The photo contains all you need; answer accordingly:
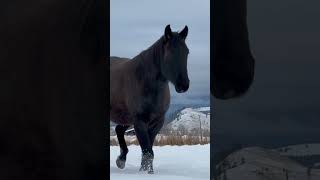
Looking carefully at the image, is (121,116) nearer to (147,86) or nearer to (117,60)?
(147,86)

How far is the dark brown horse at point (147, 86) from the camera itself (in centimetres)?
237

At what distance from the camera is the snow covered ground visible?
7.26 feet

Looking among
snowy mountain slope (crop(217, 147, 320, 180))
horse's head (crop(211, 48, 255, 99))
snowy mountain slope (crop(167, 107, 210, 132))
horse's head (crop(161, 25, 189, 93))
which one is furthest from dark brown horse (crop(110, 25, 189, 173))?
snowy mountain slope (crop(217, 147, 320, 180))

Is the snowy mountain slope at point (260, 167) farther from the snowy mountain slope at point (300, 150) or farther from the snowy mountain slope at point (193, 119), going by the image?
the snowy mountain slope at point (193, 119)

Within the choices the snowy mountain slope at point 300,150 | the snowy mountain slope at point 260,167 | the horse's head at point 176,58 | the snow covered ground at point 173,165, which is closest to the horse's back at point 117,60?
the horse's head at point 176,58

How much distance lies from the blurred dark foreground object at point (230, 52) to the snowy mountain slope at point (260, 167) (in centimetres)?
26

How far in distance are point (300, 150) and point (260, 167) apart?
178 mm

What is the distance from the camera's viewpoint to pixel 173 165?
89.9 inches

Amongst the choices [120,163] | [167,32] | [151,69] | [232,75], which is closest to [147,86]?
[151,69]

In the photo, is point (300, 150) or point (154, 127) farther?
point (154, 127)

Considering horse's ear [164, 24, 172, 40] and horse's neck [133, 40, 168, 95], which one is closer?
horse's ear [164, 24, 172, 40]

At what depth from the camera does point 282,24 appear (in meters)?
2.02

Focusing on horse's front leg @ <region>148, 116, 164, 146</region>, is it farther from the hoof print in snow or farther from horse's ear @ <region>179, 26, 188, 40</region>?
horse's ear @ <region>179, 26, 188, 40</region>
